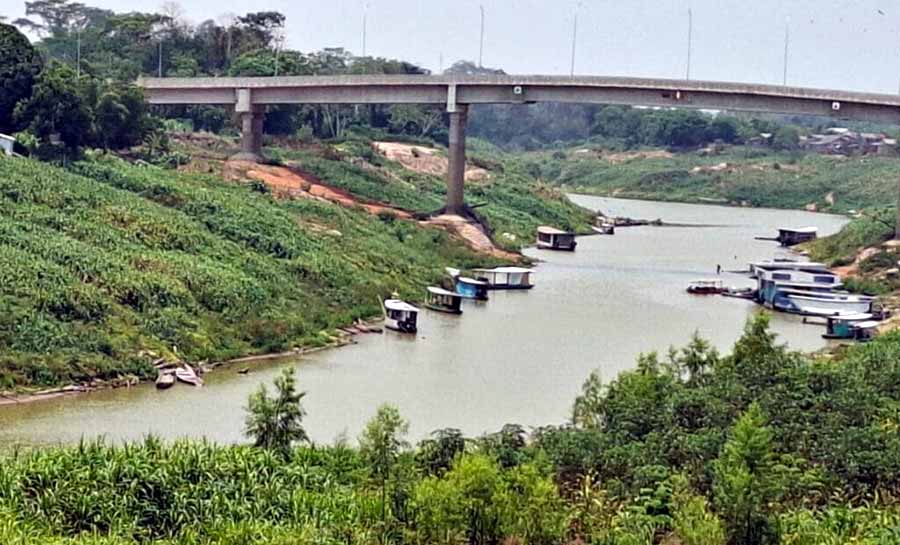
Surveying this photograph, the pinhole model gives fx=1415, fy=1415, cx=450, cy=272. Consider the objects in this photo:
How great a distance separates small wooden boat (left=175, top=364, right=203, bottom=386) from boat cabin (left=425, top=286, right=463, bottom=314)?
11.5 metres

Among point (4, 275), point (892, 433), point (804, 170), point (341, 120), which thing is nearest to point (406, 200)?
point (341, 120)

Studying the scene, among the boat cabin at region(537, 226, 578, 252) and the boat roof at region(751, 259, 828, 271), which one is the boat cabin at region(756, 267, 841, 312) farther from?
the boat cabin at region(537, 226, 578, 252)

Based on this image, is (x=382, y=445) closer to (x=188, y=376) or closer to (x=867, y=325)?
(x=188, y=376)

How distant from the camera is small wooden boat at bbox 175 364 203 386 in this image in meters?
29.0

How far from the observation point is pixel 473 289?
43281mm

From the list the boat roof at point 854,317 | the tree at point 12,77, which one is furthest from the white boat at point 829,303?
the tree at point 12,77

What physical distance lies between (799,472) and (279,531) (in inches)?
281

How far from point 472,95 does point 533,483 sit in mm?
38861

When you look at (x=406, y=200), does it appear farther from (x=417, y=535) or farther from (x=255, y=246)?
(x=417, y=535)

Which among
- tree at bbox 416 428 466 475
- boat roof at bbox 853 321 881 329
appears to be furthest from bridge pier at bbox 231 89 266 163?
tree at bbox 416 428 466 475

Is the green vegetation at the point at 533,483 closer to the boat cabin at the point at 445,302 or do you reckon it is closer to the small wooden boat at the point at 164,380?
the small wooden boat at the point at 164,380

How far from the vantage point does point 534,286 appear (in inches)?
1827

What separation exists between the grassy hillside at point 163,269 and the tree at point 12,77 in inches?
162

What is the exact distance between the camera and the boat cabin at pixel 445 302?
40000 millimetres
